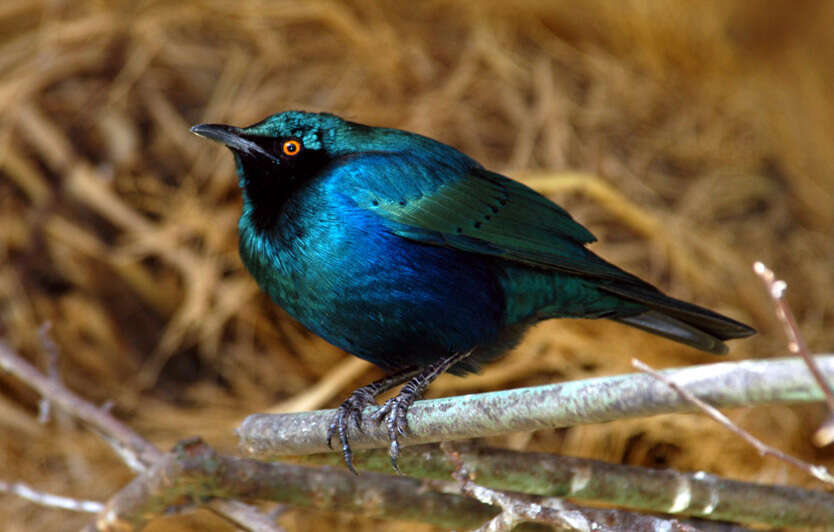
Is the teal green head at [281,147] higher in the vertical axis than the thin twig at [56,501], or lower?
higher

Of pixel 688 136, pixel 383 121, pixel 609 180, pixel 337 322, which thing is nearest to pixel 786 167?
pixel 688 136

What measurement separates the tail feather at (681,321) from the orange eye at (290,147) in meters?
0.76

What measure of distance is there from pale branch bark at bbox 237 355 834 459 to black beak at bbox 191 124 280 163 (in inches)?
23.8

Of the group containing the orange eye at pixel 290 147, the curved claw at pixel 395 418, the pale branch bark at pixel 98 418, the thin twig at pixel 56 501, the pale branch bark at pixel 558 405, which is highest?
the orange eye at pixel 290 147

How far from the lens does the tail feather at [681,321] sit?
2.17 metres

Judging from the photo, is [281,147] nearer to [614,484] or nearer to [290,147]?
[290,147]

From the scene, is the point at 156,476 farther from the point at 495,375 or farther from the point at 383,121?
the point at 383,121

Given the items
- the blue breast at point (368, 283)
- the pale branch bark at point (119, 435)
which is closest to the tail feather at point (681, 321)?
the blue breast at point (368, 283)

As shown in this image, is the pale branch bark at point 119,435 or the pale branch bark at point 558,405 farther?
the pale branch bark at point 119,435

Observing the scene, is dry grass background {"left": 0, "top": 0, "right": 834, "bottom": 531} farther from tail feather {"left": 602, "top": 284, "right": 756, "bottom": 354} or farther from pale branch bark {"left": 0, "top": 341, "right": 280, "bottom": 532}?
pale branch bark {"left": 0, "top": 341, "right": 280, "bottom": 532}

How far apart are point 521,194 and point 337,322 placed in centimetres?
57

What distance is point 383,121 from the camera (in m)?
3.35

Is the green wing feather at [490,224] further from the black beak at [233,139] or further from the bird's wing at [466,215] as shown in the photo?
the black beak at [233,139]

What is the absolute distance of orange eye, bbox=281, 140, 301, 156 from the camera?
2.18 metres
